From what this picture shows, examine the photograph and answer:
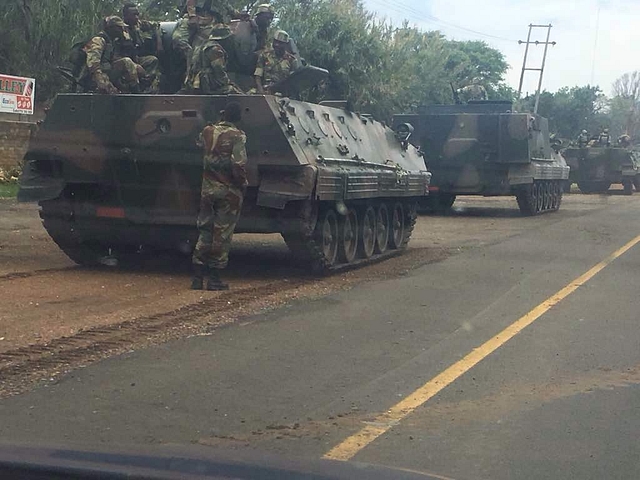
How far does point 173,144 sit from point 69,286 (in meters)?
1.82

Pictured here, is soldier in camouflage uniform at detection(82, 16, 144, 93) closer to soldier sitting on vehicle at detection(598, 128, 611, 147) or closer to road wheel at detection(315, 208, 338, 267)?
road wheel at detection(315, 208, 338, 267)

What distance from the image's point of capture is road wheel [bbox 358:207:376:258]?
1292cm

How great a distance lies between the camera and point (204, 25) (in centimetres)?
1192

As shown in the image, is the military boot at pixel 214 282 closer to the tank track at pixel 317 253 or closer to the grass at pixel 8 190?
the tank track at pixel 317 253

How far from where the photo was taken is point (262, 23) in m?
12.1

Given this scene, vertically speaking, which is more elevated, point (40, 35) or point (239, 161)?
point (40, 35)

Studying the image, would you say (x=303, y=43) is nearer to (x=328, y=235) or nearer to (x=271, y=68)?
→ (x=271, y=68)

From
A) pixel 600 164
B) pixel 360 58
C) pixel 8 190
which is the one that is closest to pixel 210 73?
pixel 8 190

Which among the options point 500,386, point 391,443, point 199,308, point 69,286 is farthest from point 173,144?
point 391,443

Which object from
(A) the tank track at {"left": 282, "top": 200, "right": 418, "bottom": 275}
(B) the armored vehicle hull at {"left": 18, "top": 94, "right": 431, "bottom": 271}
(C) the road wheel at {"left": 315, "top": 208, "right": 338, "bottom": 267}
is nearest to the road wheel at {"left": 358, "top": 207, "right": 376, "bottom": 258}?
(A) the tank track at {"left": 282, "top": 200, "right": 418, "bottom": 275}

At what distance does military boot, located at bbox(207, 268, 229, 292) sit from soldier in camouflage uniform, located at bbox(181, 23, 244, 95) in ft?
7.46

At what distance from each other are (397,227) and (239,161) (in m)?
5.12

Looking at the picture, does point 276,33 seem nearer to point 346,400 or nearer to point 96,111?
point 96,111

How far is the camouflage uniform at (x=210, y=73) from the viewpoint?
1132cm
